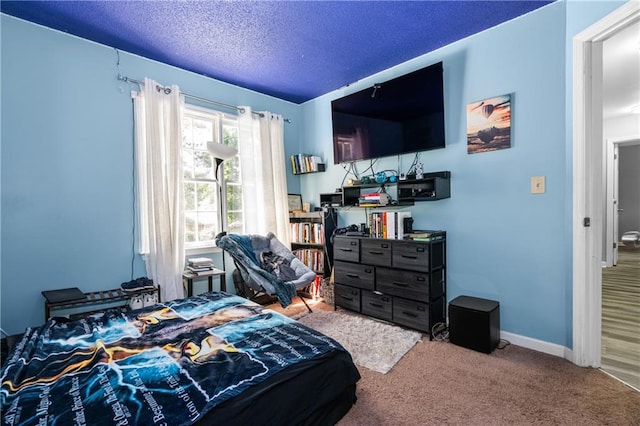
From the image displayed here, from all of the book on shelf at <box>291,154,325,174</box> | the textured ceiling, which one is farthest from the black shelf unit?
the textured ceiling

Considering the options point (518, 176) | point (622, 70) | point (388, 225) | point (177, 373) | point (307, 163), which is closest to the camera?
point (177, 373)

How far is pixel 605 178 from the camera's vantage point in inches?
209

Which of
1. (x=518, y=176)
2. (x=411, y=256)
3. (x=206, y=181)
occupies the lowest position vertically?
(x=411, y=256)

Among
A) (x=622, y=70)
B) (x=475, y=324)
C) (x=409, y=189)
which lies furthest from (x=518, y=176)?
(x=622, y=70)

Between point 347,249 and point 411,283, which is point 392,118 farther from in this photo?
point 411,283

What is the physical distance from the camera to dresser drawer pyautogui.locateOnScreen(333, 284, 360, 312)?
3129 mm

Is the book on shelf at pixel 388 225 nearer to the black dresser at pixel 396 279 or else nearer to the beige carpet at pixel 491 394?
the black dresser at pixel 396 279

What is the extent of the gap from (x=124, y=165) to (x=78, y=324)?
1.53m

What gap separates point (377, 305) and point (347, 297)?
373 mm

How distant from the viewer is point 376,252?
9.63 feet

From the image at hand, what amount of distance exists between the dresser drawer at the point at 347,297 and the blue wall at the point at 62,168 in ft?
6.45

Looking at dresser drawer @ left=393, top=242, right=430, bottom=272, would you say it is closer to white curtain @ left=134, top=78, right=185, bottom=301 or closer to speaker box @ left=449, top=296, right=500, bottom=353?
speaker box @ left=449, top=296, right=500, bottom=353

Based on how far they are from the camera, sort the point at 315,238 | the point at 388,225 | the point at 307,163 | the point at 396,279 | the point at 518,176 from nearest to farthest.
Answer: the point at 518,176 < the point at 396,279 < the point at 388,225 < the point at 315,238 < the point at 307,163

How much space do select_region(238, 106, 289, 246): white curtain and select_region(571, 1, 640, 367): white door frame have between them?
2.93 meters
